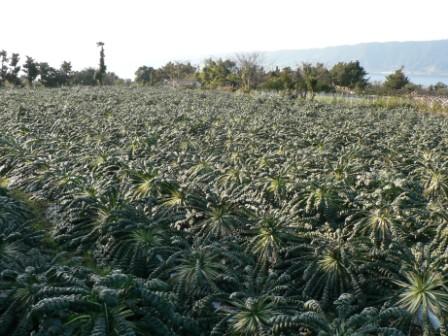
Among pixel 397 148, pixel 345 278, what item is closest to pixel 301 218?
pixel 345 278

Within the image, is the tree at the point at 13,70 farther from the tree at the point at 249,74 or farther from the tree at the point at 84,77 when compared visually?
the tree at the point at 249,74

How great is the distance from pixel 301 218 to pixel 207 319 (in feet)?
11.2

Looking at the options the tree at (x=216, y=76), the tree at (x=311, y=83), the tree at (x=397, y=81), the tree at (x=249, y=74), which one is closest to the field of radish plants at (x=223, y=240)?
the tree at (x=311, y=83)

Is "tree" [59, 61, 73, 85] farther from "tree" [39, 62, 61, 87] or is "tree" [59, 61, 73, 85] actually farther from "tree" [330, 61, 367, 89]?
"tree" [330, 61, 367, 89]

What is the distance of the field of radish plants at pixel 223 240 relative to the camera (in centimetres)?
532

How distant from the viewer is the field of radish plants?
5324 mm

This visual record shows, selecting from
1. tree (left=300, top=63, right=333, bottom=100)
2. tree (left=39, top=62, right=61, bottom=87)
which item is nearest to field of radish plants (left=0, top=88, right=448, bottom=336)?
tree (left=300, top=63, right=333, bottom=100)

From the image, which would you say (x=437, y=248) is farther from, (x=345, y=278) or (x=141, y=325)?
(x=141, y=325)

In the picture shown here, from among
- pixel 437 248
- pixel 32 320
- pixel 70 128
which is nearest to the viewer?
pixel 32 320

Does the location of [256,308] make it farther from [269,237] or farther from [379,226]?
[379,226]

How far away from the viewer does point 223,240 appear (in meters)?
7.90

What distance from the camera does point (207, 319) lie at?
5.95 m

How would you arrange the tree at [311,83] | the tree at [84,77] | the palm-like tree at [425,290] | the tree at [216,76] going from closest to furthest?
the palm-like tree at [425,290], the tree at [311,83], the tree at [216,76], the tree at [84,77]

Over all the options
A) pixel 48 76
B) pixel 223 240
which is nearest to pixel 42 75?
pixel 48 76
